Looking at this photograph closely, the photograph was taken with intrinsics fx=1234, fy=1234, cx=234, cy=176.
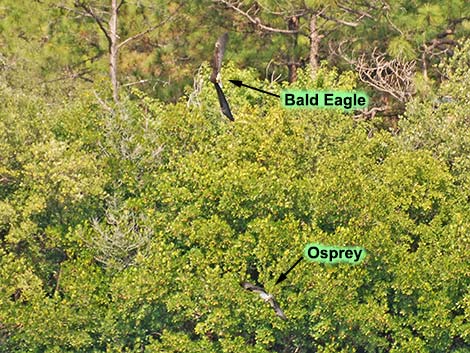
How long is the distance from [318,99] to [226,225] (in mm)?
4808

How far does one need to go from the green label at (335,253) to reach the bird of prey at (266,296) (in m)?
1.38

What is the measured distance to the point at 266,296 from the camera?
1219 inches

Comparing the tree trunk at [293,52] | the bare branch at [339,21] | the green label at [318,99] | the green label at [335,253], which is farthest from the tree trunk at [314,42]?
the green label at [335,253]

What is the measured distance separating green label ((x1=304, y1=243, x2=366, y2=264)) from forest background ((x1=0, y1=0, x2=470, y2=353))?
0.20 metres

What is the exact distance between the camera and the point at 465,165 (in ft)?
108

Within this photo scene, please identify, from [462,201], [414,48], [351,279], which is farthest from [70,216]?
[414,48]

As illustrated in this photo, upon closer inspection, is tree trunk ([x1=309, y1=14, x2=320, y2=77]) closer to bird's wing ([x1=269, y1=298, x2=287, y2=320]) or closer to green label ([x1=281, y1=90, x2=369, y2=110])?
green label ([x1=281, y1=90, x2=369, y2=110])

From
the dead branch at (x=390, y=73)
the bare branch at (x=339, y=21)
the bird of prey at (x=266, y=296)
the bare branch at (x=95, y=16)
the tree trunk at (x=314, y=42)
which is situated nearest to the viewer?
the bird of prey at (x=266, y=296)

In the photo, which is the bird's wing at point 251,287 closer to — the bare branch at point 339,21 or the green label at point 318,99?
the green label at point 318,99

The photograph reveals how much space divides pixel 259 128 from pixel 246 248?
3394 mm

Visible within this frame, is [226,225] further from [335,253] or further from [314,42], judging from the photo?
[314,42]

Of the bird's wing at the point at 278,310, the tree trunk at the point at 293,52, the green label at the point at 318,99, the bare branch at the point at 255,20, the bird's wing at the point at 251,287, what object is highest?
the green label at the point at 318,99

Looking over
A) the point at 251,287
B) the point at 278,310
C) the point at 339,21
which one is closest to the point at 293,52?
the point at 339,21

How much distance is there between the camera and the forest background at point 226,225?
102ft
